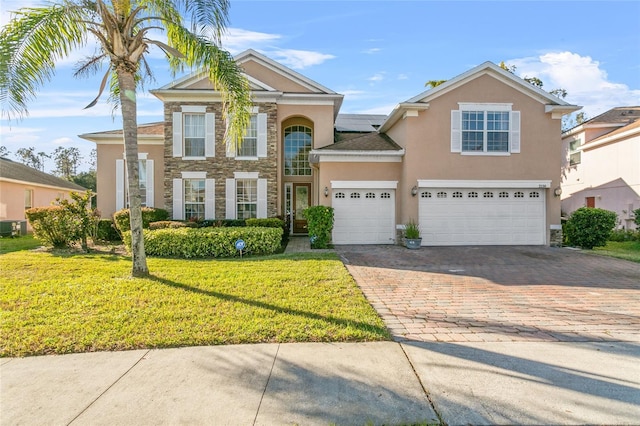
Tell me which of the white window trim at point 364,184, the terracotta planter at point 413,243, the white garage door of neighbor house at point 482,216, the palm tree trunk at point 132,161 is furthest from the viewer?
the white window trim at point 364,184

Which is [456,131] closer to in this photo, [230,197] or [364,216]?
[364,216]

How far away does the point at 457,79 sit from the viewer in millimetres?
13484

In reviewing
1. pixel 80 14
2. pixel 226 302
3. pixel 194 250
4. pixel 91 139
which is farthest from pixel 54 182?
pixel 226 302

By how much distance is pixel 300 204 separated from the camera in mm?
17906

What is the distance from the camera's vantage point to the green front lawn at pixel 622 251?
11219mm

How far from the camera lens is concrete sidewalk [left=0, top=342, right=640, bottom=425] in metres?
3.10

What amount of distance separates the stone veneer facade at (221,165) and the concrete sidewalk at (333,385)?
12008 mm

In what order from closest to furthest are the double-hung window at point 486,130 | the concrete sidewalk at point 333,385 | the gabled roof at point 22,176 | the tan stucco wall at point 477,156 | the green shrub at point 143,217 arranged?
the concrete sidewalk at point 333,385 → the tan stucco wall at point 477,156 → the double-hung window at point 486,130 → the green shrub at point 143,217 → the gabled roof at point 22,176

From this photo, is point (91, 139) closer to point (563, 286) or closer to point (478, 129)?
point (478, 129)

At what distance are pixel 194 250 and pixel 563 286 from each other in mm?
9858

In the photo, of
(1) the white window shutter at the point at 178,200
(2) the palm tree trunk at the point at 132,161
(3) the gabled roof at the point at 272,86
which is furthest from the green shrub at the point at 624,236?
(1) the white window shutter at the point at 178,200

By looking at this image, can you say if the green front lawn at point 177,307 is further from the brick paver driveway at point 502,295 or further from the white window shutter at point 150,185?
the white window shutter at point 150,185

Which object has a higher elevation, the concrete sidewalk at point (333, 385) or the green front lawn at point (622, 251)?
the green front lawn at point (622, 251)

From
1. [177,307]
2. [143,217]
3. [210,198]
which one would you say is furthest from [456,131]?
[143,217]
